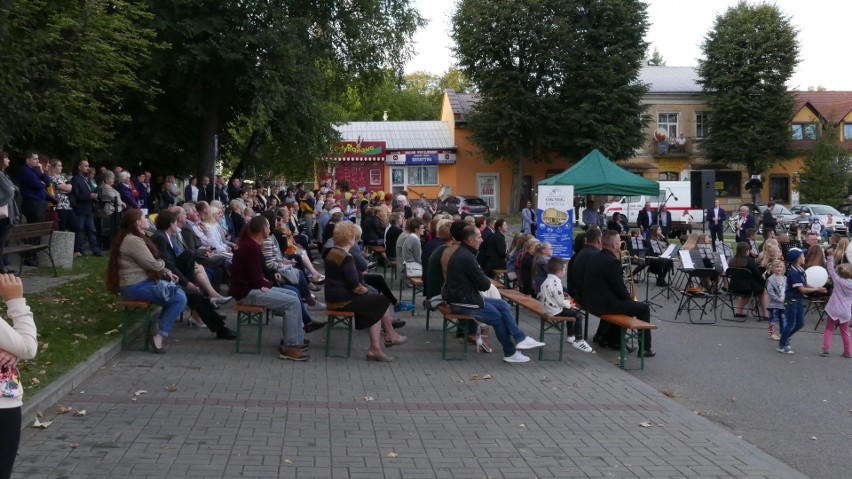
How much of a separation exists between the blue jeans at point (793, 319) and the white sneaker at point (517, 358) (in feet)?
13.4

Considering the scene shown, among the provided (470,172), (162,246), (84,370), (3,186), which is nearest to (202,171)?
(3,186)

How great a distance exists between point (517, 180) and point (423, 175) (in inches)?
323

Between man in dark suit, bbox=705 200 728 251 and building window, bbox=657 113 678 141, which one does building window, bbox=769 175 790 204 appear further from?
man in dark suit, bbox=705 200 728 251

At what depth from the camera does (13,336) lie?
162 inches

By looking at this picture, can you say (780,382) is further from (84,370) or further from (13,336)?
(13,336)

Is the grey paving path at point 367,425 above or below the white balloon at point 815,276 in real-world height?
below

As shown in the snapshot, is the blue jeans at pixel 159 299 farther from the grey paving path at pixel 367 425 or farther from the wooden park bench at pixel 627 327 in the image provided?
the wooden park bench at pixel 627 327

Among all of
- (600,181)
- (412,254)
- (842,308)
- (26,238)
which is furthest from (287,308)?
(600,181)

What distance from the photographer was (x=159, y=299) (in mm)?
9812

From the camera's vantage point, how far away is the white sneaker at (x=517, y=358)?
1034 centimetres

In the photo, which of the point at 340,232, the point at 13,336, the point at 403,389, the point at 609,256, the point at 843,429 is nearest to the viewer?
the point at 13,336

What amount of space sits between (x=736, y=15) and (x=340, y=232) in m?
51.9

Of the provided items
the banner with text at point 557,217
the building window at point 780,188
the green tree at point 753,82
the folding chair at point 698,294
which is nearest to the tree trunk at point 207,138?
the banner with text at point 557,217

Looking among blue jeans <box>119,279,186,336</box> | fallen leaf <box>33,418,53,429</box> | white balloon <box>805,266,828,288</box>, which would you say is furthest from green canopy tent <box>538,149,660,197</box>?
fallen leaf <box>33,418,53,429</box>
